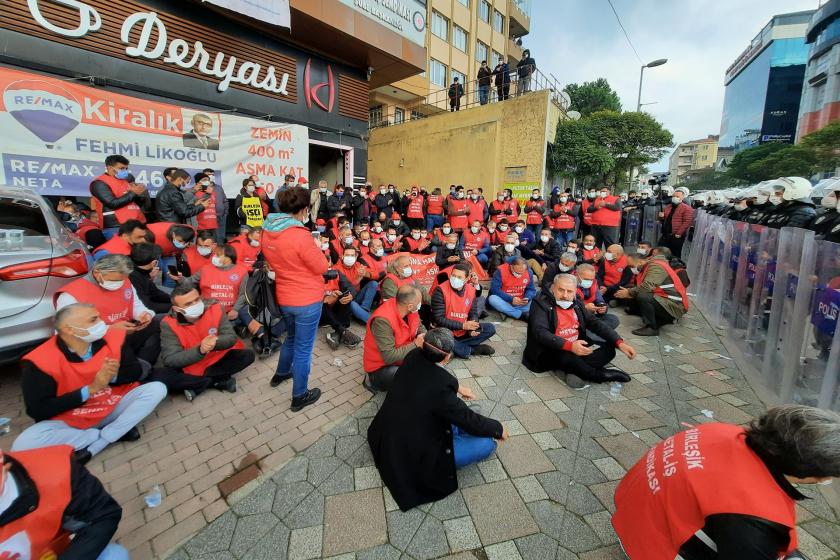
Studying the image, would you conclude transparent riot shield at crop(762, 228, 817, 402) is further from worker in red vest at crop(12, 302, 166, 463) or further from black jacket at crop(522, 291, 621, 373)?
worker in red vest at crop(12, 302, 166, 463)

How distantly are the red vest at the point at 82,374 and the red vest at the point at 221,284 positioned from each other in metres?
1.58

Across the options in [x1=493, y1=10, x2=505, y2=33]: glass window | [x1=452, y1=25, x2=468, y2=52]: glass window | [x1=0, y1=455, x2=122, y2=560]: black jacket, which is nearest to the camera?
[x1=0, y1=455, x2=122, y2=560]: black jacket

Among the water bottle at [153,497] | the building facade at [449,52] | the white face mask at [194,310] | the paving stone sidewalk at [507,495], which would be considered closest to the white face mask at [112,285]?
the white face mask at [194,310]

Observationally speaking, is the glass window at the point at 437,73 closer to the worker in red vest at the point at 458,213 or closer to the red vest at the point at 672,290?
the worker in red vest at the point at 458,213

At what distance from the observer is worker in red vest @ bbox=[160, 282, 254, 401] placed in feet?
11.5

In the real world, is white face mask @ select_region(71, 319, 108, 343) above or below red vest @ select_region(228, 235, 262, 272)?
below

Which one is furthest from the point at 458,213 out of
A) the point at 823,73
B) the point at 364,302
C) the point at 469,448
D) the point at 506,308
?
the point at 823,73

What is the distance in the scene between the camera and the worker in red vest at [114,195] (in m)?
5.37

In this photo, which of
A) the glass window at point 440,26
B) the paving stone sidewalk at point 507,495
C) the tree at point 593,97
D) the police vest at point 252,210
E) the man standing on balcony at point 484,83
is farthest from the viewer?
the tree at point 593,97

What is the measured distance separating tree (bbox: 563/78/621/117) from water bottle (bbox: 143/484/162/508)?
3890cm

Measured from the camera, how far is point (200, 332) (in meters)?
3.69

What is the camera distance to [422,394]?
7.88 ft

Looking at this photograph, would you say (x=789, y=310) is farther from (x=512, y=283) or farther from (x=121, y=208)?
(x=121, y=208)

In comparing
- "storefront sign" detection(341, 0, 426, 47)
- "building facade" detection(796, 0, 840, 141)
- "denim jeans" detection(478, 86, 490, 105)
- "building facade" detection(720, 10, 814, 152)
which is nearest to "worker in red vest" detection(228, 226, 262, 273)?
"storefront sign" detection(341, 0, 426, 47)
